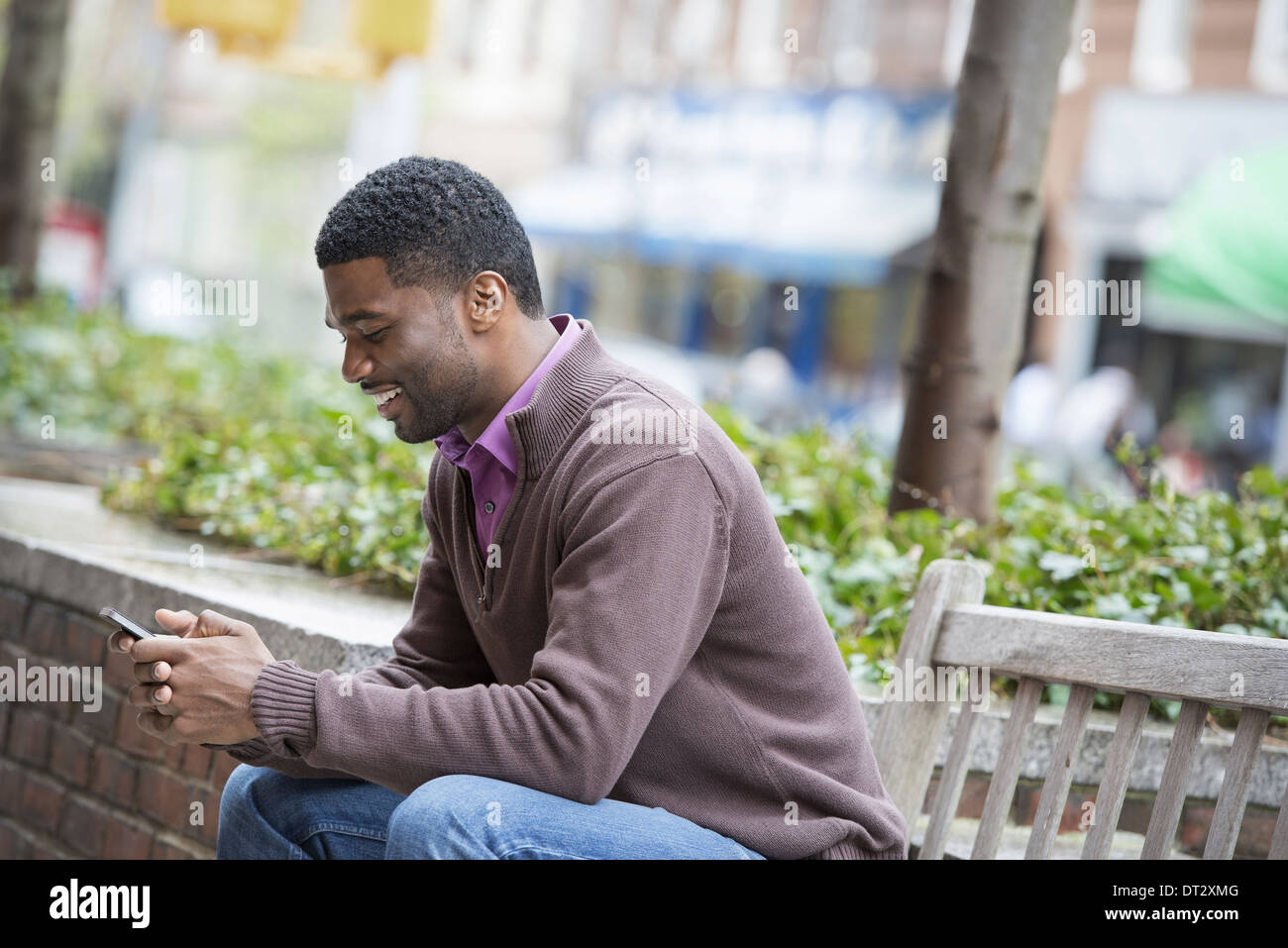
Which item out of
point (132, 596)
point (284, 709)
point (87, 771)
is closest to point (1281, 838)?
point (284, 709)

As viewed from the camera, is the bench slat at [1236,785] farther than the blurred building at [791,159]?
No

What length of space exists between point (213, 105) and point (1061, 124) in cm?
2194

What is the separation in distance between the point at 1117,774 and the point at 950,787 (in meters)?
0.30

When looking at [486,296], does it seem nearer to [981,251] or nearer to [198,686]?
[198,686]

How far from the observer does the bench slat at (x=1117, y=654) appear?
6.83 feet

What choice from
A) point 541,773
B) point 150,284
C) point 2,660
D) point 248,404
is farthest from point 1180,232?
point 150,284

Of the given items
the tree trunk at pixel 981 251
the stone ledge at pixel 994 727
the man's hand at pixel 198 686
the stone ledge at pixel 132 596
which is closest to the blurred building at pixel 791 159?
the tree trunk at pixel 981 251

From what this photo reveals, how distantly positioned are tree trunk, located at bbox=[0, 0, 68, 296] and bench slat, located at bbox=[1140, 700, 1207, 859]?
282 inches

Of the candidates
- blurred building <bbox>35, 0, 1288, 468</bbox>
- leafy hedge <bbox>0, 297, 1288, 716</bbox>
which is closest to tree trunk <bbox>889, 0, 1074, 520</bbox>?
leafy hedge <bbox>0, 297, 1288, 716</bbox>

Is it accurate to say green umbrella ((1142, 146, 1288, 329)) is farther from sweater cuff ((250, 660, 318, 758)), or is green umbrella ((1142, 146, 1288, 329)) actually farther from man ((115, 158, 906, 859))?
sweater cuff ((250, 660, 318, 758))

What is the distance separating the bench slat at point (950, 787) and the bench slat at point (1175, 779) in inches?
13.2

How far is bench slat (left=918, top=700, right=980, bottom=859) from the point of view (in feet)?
7.92

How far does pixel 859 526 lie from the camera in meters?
4.01

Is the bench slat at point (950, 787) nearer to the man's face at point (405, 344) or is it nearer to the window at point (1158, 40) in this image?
the man's face at point (405, 344)
